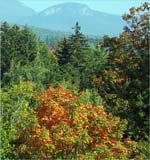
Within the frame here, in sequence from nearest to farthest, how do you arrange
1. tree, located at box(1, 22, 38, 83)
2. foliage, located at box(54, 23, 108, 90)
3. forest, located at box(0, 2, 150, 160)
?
1. forest, located at box(0, 2, 150, 160)
2. foliage, located at box(54, 23, 108, 90)
3. tree, located at box(1, 22, 38, 83)

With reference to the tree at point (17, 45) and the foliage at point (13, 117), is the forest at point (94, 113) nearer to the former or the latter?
the foliage at point (13, 117)

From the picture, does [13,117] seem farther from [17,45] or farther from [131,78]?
[17,45]

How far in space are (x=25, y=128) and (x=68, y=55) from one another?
4694 cm

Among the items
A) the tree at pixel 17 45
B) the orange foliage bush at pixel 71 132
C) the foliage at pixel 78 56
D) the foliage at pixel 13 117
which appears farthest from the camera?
the tree at pixel 17 45

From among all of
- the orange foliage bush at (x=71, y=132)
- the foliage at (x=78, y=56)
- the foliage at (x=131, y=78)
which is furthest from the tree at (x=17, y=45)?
the orange foliage bush at (x=71, y=132)

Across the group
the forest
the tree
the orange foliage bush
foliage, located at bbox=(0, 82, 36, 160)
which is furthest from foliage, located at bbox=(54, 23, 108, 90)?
the orange foliage bush

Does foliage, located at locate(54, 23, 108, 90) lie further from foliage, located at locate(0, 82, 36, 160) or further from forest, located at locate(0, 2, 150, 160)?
foliage, located at locate(0, 82, 36, 160)

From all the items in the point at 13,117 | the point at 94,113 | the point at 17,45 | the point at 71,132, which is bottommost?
the point at 71,132

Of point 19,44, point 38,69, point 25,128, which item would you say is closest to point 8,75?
point 38,69

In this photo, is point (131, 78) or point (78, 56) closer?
point (131, 78)

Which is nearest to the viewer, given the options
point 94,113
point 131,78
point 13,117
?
point 94,113

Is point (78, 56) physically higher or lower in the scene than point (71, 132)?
higher

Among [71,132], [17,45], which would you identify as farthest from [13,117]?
[17,45]

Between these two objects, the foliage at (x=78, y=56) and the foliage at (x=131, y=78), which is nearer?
the foliage at (x=131, y=78)
